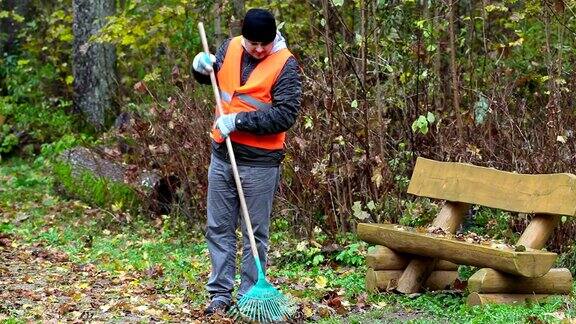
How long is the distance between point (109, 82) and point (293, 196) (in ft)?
26.7

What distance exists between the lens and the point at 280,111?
279 inches

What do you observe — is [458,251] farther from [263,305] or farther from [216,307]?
[216,307]

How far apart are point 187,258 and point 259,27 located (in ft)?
13.1

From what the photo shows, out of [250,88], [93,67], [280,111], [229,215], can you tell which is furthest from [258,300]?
[93,67]

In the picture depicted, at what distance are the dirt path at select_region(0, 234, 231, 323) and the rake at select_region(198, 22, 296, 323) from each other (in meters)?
0.16

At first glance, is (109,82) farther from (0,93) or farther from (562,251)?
(562,251)

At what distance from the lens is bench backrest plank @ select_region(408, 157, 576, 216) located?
24.4ft

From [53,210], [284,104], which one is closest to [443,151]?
[284,104]

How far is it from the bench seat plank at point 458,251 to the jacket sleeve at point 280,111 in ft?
5.06

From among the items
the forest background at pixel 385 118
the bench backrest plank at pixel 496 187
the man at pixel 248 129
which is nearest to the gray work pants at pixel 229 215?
the man at pixel 248 129

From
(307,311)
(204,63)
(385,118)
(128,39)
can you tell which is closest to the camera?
(204,63)

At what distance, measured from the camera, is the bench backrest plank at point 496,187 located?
7.43 meters

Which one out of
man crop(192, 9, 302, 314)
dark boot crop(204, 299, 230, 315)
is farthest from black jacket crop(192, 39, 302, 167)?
dark boot crop(204, 299, 230, 315)

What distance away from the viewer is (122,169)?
44.0 ft
